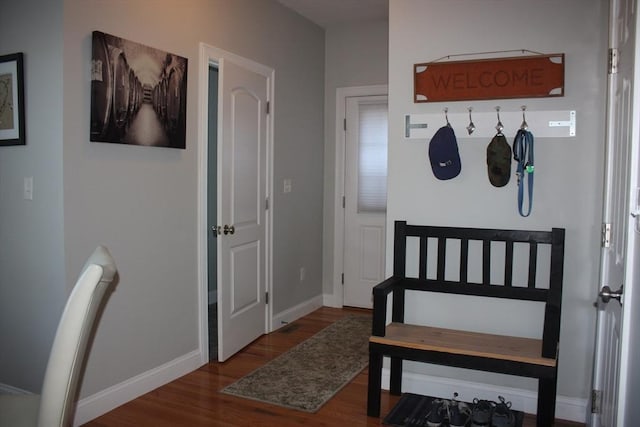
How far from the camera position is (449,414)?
2.65 metres

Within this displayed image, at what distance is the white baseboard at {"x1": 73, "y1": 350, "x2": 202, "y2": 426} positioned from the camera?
2.71 m

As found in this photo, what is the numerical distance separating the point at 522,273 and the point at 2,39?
9.66 ft

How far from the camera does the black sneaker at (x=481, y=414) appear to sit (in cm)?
257

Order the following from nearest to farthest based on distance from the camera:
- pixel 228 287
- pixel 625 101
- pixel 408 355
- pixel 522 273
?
pixel 625 101 < pixel 408 355 < pixel 522 273 < pixel 228 287

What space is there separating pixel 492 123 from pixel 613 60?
706mm

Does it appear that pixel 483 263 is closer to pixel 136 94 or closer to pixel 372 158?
pixel 136 94

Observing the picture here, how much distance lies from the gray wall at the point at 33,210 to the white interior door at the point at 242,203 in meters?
1.14

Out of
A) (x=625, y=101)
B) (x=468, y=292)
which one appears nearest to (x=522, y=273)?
(x=468, y=292)

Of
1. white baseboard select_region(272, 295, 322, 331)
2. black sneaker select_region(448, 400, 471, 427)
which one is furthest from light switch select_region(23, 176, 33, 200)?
black sneaker select_region(448, 400, 471, 427)

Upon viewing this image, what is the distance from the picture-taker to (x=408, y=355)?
2.63 m

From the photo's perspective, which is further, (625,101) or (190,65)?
(190,65)

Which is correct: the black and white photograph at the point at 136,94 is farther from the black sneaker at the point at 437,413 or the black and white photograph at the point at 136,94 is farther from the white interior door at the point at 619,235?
the white interior door at the point at 619,235

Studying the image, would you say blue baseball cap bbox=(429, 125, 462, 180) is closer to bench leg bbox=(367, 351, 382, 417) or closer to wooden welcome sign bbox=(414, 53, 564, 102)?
wooden welcome sign bbox=(414, 53, 564, 102)

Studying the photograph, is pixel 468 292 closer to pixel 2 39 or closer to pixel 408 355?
pixel 408 355
